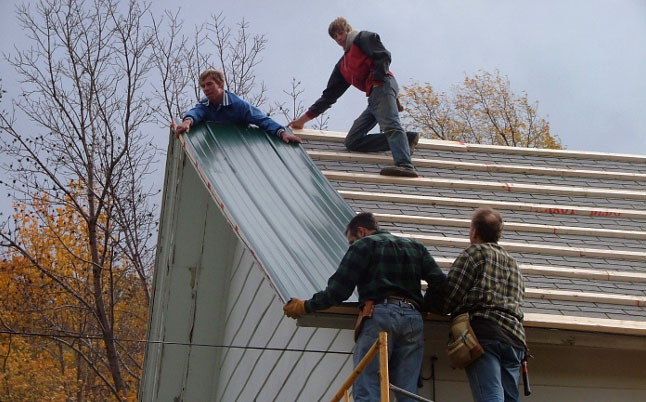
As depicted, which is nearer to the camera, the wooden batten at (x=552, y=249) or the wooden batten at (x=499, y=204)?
the wooden batten at (x=552, y=249)

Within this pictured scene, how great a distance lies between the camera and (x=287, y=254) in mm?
6016

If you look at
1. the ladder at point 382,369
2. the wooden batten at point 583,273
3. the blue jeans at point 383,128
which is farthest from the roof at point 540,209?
the ladder at point 382,369

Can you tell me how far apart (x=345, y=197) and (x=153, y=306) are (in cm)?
239

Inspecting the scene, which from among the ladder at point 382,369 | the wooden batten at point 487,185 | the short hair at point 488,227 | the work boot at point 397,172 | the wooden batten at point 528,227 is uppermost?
the work boot at point 397,172

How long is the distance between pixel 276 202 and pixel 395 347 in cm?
221

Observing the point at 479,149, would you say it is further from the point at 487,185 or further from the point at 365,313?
the point at 365,313

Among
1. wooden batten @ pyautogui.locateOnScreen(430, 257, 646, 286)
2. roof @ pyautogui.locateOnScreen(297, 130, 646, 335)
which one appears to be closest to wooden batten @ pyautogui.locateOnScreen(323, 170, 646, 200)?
roof @ pyautogui.locateOnScreen(297, 130, 646, 335)

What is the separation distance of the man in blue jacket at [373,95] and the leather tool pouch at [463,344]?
3.29 meters

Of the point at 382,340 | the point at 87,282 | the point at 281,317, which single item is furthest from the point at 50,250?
the point at 382,340

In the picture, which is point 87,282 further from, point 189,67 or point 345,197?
point 345,197

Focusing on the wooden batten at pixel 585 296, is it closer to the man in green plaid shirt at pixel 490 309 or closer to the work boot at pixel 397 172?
the man in green plaid shirt at pixel 490 309

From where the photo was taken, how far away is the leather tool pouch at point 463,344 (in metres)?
5.08

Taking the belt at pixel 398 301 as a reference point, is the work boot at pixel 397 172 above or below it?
above

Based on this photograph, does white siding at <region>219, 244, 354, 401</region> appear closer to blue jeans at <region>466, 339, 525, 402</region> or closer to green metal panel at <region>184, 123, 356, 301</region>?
green metal panel at <region>184, 123, 356, 301</region>
